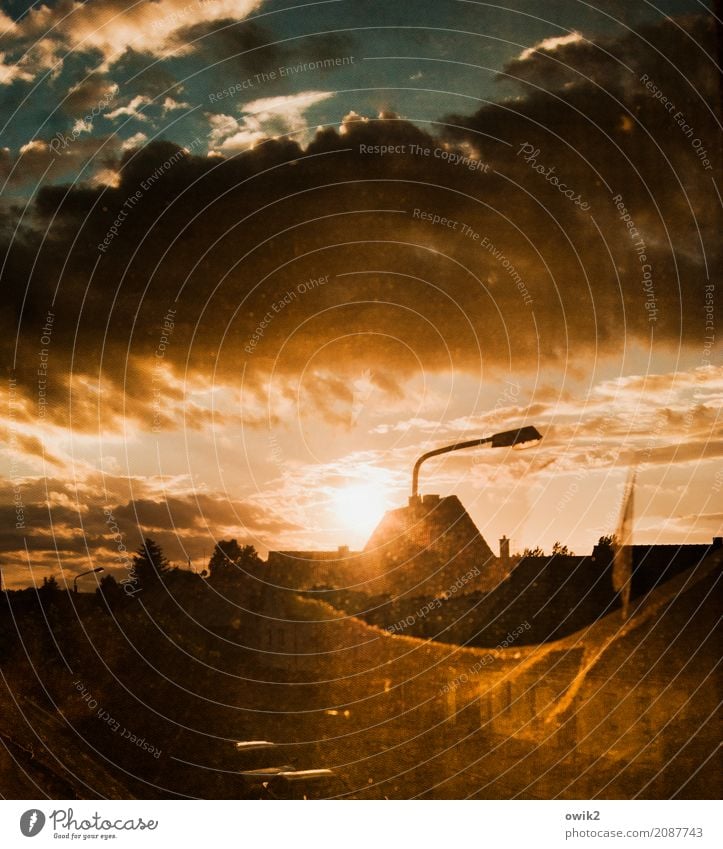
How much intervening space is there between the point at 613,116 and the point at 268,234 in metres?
2.57

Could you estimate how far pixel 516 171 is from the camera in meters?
5.72

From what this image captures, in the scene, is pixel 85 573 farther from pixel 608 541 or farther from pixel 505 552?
pixel 608 541

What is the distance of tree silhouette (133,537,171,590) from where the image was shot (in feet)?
18.5

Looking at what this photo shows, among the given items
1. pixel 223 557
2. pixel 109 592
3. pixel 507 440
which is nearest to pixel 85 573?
pixel 109 592

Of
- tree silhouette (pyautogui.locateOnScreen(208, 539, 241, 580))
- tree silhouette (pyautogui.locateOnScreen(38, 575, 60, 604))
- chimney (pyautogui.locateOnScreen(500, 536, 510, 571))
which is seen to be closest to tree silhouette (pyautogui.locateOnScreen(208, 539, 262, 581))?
tree silhouette (pyautogui.locateOnScreen(208, 539, 241, 580))

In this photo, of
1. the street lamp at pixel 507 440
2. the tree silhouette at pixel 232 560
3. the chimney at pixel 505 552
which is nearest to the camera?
the street lamp at pixel 507 440

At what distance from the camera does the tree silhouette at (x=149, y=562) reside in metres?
5.65

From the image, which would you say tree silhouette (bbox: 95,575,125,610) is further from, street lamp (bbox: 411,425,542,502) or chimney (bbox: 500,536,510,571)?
chimney (bbox: 500,536,510,571)

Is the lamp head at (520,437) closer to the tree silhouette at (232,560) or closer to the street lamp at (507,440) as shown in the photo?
the street lamp at (507,440)

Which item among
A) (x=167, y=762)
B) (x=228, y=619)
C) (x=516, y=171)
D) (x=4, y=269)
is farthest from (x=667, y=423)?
(x=4, y=269)

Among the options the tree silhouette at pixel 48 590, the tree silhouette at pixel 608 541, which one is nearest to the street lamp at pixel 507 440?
the tree silhouette at pixel 608 541

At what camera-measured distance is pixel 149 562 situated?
5719 mm

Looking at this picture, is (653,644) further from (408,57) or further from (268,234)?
(408,57)

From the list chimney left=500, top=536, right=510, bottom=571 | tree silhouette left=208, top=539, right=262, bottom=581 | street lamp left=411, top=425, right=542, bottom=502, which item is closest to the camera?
street lamp left=411, top=425, right=542, bottom=502
